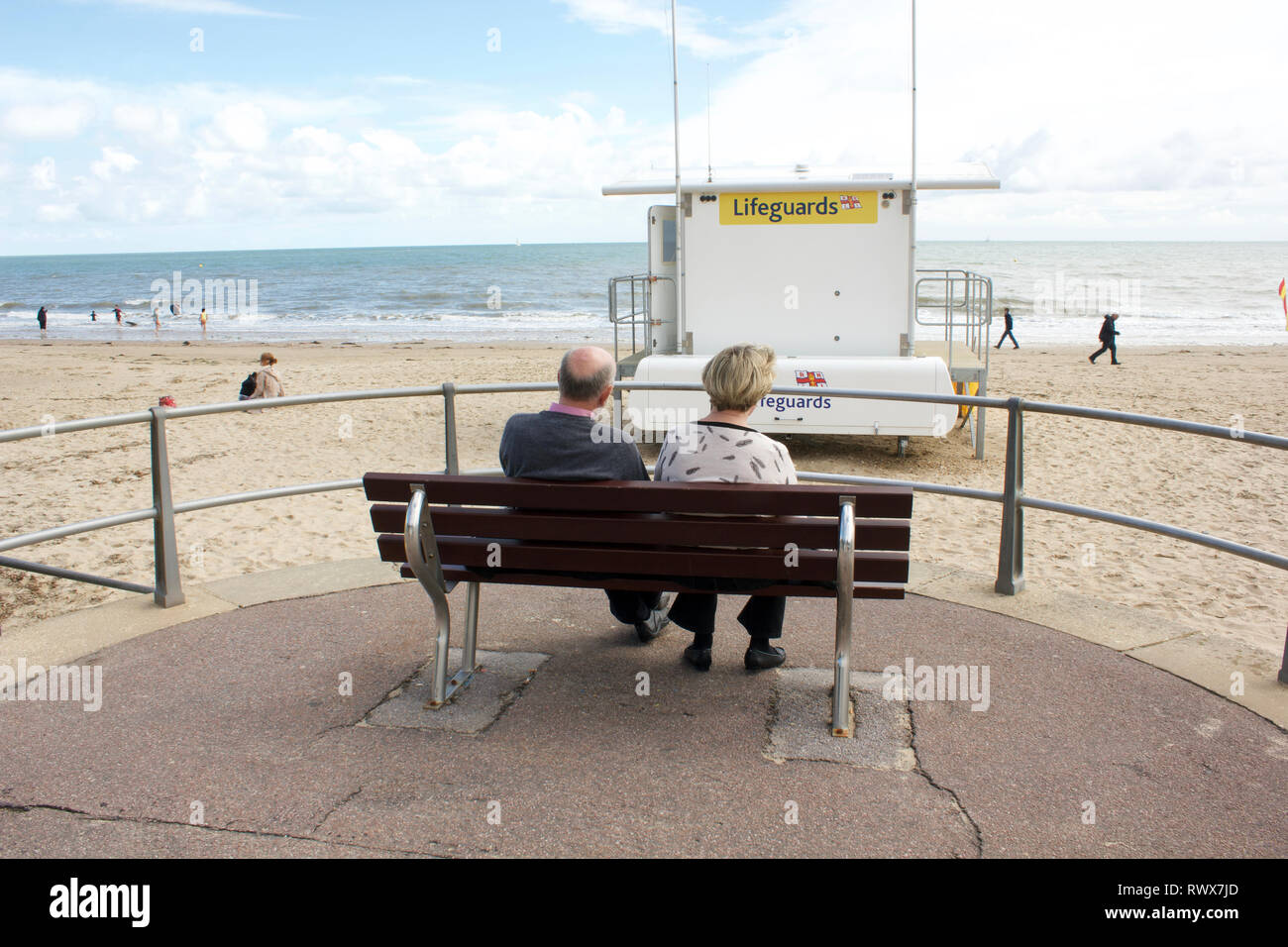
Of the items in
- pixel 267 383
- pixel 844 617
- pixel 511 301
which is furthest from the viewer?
pixel 511 301

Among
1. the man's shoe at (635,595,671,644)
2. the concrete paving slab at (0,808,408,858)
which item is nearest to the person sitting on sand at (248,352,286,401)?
the man's shoe at (635,595,671,644)

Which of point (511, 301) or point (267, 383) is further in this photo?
point (511, 301)

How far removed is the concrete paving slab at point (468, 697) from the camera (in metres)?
3.61

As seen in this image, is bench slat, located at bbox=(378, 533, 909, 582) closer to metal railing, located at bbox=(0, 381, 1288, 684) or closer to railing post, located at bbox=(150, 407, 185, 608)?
metal railing, located at bbox=(0, 381, 1288, 684)

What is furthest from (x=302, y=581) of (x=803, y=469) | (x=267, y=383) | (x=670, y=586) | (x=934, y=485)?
(x=267, y=383)

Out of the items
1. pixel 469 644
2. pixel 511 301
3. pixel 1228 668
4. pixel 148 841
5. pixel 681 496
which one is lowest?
pixel 148 841

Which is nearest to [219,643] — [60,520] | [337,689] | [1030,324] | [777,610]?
[337,689]

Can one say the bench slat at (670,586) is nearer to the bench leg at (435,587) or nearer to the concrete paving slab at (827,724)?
the bench leg at (435,587)

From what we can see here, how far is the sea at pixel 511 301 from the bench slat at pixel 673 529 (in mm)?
29589

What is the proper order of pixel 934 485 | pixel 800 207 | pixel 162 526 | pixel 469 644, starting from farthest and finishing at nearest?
pixel 800 207 → pixel 934 485 → pixel 162 526 → pixel 469 644

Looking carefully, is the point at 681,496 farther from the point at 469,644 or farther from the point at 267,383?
the point at 267,383

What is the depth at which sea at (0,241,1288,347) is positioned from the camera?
3544 cm

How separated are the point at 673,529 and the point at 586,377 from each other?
716 mm

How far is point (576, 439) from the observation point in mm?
3736
